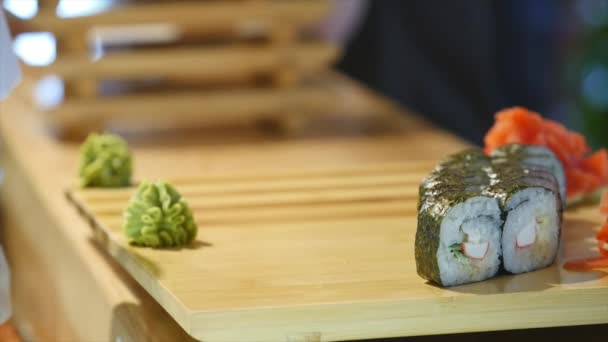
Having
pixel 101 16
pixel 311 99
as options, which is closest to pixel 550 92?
pixel 311 99

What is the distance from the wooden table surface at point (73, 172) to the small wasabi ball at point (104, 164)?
75 mm

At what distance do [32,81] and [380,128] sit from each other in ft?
3.70

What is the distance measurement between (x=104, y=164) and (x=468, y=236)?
2.36 feet

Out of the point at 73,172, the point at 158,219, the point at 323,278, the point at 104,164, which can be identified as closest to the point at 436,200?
the point at 323,278

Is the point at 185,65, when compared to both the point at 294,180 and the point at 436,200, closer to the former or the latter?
the point at 294,180

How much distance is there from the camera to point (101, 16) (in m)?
2.22

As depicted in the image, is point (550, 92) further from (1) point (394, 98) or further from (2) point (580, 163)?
(2) point (580, 163)

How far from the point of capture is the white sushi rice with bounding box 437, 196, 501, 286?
109 cm

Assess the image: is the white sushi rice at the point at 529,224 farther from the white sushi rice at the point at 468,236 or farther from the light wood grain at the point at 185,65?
the light wood grain at the point at 185,65

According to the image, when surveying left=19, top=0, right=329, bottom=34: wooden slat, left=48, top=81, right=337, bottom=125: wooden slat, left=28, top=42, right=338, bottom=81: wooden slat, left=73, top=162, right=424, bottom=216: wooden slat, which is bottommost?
left=73, top=162, right=424, bottom=216: wooden slat

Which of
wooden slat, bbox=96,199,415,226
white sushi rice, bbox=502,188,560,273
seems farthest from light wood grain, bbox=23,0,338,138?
white sushi rice, bbox=502,188,560,273

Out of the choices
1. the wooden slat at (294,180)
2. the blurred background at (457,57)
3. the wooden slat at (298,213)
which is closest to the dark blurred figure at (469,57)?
the blurred background at (457,57)

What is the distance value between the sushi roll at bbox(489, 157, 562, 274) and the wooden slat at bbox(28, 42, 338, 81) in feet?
4.07

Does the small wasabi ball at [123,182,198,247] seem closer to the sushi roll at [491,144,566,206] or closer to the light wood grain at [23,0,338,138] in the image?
the sushi roll at [491,144,566,206]
